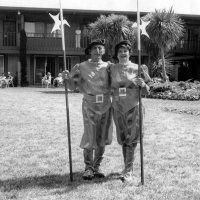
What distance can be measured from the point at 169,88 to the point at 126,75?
13438mm

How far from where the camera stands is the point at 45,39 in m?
25.9

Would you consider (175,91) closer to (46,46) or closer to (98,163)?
(46,46)

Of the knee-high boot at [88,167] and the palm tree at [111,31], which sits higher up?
the palm tree at [111,31]

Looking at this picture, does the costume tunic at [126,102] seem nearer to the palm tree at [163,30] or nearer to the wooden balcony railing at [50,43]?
the palm tree at [163,30]

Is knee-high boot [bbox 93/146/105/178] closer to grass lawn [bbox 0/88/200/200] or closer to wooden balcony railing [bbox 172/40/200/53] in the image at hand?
grass lawn [bbox 0/88/200/200]

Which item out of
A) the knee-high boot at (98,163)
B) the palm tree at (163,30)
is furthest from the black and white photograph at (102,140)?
the palm tree at (163,30)

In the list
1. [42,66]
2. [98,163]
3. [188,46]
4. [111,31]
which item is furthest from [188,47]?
[98,163]

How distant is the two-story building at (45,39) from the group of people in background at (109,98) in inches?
816

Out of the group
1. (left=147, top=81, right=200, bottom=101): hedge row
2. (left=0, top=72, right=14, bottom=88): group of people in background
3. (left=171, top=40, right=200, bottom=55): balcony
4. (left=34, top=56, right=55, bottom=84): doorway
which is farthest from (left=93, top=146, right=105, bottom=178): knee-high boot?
(left=171, top=40, right=200, bottom=55): balcony

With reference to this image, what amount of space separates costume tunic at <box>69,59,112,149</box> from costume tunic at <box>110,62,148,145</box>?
3.8 inches

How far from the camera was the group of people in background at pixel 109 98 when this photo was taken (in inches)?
193

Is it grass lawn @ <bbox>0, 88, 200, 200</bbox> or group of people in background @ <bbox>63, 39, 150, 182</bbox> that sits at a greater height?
group of people in background @ <bbox>63, 39, 150, 182</bbox>

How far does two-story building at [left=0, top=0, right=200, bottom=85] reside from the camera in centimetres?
2577

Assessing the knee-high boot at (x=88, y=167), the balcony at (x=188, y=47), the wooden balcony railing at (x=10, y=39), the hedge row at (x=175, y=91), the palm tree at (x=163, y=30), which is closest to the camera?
the knee-high boot at (x=88, y=167)
